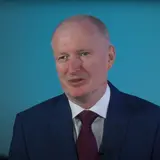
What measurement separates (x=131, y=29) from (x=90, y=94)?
0.26 meters

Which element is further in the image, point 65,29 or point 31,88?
point 31,88

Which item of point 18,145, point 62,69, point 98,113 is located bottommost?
point 18,145

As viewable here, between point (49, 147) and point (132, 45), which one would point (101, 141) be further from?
point (132, 45)

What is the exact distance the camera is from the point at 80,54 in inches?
44.4

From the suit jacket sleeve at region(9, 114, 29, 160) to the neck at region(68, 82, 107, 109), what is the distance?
191 millimetres

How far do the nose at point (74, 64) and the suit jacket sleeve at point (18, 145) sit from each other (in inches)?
10.2

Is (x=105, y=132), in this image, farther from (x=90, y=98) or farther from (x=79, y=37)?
(x=79, y=37)

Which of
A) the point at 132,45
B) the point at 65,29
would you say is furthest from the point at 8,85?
the point at 132,45

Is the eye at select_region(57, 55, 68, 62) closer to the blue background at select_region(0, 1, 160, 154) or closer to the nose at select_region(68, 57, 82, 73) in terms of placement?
the nose at select_region(68, 57, 82, 73)

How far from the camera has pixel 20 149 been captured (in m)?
1.21

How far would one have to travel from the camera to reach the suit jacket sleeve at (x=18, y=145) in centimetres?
120

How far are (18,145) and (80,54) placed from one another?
1.11 feet

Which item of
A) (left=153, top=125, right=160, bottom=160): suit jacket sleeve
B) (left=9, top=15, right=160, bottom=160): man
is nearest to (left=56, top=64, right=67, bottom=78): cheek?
(left=9, top=15, right=160, bottom=160): man

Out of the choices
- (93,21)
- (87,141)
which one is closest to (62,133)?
(87,141)
